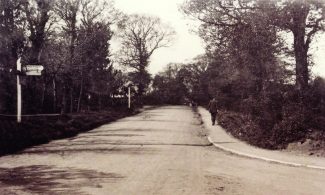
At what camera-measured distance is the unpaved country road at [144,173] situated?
28.9 ft

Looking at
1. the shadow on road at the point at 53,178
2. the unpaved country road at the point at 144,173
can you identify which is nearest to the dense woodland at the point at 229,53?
the unpaved country road at the point at 144,173

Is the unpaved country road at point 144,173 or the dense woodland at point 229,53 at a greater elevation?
the dense woodland at point 229,53

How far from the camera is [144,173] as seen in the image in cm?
1056

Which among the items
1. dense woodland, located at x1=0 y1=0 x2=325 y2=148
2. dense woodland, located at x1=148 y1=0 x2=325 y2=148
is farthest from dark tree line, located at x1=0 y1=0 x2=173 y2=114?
dense woodland, located at x1=148 y1=0 x2=325 y2=148

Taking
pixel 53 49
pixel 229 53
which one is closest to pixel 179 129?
pixel 229 53

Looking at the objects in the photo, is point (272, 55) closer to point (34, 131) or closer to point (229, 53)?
point (229, 53)

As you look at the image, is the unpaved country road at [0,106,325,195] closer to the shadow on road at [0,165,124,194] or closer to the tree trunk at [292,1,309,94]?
the shadow on road at [0,165,124,194]

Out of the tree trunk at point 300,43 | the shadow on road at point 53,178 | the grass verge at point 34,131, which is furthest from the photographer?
the tree trunk at point 300,43

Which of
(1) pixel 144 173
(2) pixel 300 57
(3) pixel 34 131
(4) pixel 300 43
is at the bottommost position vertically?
(1) pixel 144 173

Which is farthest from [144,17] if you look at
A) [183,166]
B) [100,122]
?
[183,166]

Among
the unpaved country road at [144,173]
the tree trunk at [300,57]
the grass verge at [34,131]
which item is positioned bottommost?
the unpaved country road at [144,173]

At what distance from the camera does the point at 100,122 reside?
96.9 feet

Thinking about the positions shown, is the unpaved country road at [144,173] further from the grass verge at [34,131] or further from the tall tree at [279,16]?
the tall tree at [279,16]

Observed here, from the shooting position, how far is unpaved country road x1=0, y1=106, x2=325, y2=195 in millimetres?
8812
